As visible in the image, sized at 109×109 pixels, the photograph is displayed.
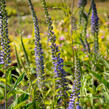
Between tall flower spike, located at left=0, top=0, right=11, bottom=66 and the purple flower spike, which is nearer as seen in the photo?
tall flower spike, located at left=0, top=0, right=11, bottom=66

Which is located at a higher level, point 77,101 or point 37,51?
point 37,51

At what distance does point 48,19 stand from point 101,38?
3837 mm

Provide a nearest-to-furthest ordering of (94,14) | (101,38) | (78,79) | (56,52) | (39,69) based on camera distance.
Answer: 1. (78,79)
2. (56,52)
3. (39,69)
4. (94,14)
5. (101,38)

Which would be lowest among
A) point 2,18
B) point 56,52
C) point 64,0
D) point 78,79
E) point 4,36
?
point 78,79

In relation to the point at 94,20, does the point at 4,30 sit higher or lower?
lower

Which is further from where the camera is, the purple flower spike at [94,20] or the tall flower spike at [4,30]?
the purple flower spike at [94,20]

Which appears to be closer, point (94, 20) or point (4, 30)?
point (4, 30)

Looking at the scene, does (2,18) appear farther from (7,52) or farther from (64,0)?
(64,0)

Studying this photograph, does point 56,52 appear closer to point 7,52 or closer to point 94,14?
point 7,52

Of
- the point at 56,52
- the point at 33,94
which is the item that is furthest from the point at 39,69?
the point at 33,94

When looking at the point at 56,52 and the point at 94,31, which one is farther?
the point at 94,31

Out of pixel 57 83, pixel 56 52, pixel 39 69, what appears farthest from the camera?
pixel 39 69

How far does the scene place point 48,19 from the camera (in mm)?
1257

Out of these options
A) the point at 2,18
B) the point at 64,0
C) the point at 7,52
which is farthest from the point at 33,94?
the point at 64,0
